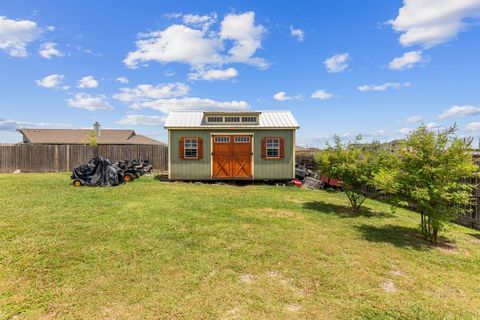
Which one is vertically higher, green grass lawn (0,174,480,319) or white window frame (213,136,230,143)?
white window frame (213,136,230,143)

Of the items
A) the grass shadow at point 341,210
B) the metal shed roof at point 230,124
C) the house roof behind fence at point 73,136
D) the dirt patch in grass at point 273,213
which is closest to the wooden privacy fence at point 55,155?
the metal shed roof at point 230,124

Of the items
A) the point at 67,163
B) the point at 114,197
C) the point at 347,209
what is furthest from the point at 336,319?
the point at 67,163

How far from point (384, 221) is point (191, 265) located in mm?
5666

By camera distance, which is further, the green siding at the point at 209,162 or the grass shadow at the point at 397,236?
the green siding at the point at 209,162

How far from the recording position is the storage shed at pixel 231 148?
13.5 metres

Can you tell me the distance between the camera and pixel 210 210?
25.3ft

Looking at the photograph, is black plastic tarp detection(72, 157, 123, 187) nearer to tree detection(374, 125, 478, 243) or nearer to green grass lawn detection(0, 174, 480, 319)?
green grass lawn detection(0, 174, 480, 319)

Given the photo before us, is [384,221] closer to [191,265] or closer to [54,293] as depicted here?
[191,265]

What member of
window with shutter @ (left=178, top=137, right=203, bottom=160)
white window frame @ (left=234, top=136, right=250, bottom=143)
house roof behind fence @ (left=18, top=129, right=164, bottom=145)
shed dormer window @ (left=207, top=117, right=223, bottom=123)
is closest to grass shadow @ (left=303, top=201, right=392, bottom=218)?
white window frame @ (left=234, top=136, right=250, bottom=143)

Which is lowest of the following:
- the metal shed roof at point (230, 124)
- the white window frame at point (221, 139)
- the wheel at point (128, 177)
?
the wheel at point (128, 177)

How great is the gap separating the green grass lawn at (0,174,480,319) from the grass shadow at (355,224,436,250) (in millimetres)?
34

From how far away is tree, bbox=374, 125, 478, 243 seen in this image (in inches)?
203

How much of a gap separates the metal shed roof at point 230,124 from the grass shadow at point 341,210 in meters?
5.43

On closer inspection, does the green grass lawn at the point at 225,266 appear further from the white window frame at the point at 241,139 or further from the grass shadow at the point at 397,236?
the white window frame at the point at 241,139
